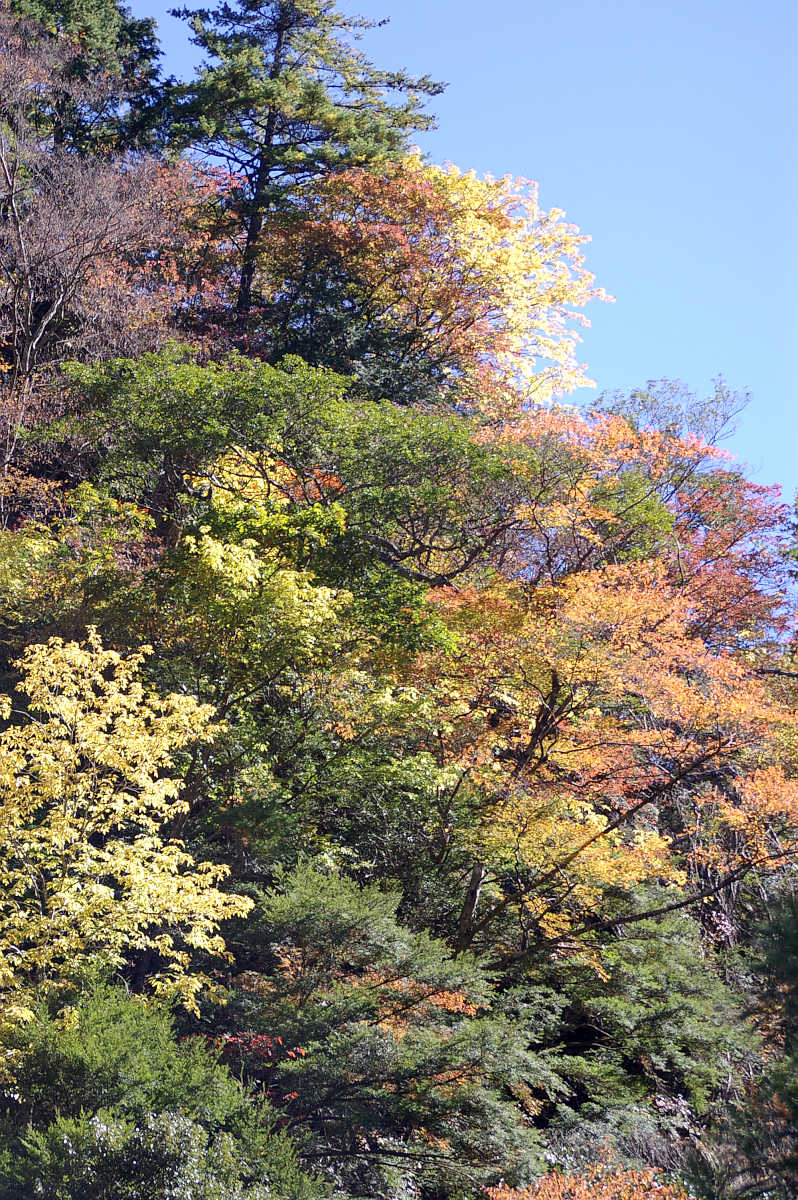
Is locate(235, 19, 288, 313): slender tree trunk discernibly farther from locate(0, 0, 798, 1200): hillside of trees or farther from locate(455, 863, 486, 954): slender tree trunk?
locate(455, 863, 486, 954): slender tree trunk

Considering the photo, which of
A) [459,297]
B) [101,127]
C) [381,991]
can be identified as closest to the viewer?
[381,991]

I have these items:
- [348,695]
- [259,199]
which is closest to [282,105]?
[259,199]

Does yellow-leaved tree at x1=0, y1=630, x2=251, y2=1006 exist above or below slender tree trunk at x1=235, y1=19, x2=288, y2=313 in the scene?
below

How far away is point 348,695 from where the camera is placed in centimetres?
1298

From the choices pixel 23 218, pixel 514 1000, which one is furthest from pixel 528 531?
pixel 23 218

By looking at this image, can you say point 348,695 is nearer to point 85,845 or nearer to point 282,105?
point 85,845

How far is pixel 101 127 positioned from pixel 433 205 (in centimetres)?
857

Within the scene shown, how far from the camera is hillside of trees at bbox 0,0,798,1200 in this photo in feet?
30.1

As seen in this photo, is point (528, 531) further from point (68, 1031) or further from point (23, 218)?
point (23, 218)

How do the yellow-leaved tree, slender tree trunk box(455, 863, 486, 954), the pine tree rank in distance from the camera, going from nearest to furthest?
the yellow-leaved tree < slender tree trunk box(455, 863, 486, 954) < the pine tree

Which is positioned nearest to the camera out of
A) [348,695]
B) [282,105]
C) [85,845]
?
[85,845]

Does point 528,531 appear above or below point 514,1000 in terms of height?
above

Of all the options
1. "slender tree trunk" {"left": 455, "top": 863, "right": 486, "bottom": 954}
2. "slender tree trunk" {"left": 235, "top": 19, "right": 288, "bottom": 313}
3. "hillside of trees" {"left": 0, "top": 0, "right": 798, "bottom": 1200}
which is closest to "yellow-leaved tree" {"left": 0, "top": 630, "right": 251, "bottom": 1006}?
"hillside of trees" {"left": 0, "top": 0, "right": 798, "bottom": 1200}

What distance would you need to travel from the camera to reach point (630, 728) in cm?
1482
